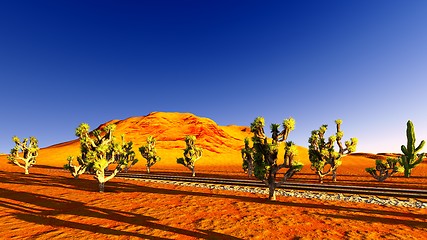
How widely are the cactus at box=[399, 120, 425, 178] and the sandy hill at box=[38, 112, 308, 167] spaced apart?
49968 mm

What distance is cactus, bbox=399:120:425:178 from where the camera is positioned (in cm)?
3928

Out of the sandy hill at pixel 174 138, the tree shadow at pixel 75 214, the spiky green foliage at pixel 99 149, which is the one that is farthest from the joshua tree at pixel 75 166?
the sandy hill at pixel 174 138

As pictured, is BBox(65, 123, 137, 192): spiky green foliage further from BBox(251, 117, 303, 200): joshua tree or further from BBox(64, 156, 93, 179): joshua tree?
BBox(251, 117, 303, 200): joshua tree

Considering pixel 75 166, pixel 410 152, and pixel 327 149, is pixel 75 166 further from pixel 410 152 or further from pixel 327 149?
pixel 410 152

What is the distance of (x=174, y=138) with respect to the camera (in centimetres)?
10262

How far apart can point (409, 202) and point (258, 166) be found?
11.2m

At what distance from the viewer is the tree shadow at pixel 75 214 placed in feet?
38.2

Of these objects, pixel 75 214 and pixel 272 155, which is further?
pixel 272 155

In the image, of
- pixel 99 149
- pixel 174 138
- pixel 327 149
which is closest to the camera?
pixel 99 149

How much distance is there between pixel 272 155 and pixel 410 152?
37.2m

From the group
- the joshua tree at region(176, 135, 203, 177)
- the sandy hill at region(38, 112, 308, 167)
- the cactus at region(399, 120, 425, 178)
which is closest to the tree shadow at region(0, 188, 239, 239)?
the joshua tree at region(176, 135, 203, 177)


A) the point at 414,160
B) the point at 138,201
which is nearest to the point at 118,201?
the point at 138,201

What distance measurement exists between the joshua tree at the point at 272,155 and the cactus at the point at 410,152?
32.5 metres

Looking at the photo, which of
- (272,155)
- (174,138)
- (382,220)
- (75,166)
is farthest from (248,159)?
(174,138)
